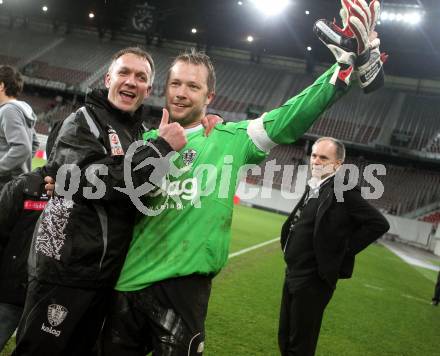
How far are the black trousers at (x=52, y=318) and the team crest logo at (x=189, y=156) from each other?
2.32 feet

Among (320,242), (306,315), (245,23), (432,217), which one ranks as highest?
(245,23)

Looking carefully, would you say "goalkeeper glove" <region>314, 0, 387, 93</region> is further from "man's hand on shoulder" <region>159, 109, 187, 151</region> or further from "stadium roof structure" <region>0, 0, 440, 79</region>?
"stadium roof structure" <region>0, 0, 440, 79</region>

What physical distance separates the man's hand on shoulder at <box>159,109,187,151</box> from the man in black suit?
166cm

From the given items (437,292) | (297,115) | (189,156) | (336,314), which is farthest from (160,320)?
(437,292)

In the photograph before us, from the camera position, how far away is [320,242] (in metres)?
3.40

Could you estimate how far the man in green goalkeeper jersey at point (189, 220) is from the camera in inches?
79.9

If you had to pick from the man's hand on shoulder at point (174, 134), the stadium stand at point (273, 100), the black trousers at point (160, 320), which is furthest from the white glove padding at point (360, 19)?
the stadium stand at point (273, 100)

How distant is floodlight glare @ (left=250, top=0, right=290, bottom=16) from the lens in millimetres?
25397

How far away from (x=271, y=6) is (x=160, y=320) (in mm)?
26189

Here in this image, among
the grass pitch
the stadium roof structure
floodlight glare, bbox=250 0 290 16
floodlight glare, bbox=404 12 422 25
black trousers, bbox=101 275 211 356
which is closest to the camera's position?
black trousers, bbox=101 275 211 356

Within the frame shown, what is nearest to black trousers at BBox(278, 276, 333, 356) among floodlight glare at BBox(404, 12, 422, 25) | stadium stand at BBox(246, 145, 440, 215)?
stadium stand at BBox(246, 145, 440, 215)

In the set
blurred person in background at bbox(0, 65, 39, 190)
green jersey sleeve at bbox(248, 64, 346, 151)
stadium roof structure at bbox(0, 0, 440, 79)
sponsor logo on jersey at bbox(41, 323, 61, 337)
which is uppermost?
stadium roof structure at bbox(0, 0, 440, 79)

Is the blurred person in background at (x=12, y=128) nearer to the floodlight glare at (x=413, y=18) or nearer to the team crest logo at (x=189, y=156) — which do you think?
the team crest logo at (x=189, y=156)

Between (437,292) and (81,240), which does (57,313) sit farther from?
(437,292)
